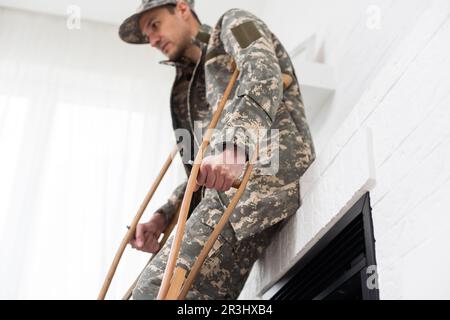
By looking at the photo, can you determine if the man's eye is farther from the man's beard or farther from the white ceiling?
the white ceiling

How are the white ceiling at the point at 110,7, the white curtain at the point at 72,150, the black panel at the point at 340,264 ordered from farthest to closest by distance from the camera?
the white ceiling at the point at 110,7, the white curtain at the point at 72,150, the black panel at the point at 340,264

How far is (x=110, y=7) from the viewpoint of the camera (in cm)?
328

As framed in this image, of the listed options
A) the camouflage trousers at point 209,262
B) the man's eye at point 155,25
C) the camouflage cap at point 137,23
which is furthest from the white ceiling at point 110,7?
the camouflage trousers at point 209,262

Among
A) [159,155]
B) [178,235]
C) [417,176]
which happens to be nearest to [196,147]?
[178,235]

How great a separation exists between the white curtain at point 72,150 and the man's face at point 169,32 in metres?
1.19

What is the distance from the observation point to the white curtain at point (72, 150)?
263cm

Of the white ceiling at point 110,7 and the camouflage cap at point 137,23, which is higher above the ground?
the white ceiling at point 110,7

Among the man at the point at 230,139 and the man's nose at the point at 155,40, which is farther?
the man's nose at the point at 155,40

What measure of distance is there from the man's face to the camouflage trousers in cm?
56

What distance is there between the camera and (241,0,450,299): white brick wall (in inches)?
34.5

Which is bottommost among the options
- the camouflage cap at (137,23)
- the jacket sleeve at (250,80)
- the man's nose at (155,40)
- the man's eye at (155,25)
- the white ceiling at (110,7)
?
the jacket sleeve at (250,80)

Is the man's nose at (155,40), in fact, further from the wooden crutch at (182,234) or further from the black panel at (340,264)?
the black panel at (340,264)

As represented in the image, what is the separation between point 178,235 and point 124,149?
199 centimetres

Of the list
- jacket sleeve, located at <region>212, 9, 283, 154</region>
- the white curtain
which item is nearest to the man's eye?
jacket sleeve, located at <region>212, 9, 283, 154</region>
